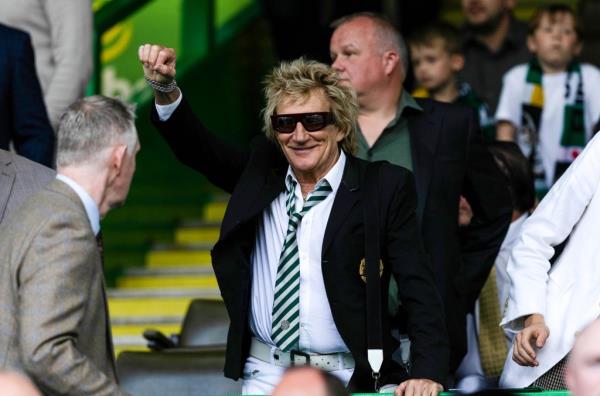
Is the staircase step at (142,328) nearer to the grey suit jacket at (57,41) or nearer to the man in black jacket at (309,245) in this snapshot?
the grey suit jacket at (57,41)

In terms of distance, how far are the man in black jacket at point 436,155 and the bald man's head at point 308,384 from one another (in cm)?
284

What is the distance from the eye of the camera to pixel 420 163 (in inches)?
276

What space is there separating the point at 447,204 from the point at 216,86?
5.07m

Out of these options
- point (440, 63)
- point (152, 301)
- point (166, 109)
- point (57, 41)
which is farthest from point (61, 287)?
point (152, 301)

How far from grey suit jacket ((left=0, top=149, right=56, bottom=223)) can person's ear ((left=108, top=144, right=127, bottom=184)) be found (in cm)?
95

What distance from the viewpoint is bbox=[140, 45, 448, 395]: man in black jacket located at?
5969 mm

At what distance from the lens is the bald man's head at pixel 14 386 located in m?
4.05

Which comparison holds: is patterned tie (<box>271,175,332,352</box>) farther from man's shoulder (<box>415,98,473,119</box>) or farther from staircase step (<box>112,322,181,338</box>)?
staircase step (<box>112,322,181,338</box>)

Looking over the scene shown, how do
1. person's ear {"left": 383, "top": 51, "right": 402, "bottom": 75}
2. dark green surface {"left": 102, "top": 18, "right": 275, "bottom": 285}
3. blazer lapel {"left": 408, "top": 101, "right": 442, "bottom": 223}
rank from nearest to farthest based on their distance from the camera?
blazer lapel {"left": 408, "top": 101, "right": 442, "bottom": 223}, person's ear {"left": 383, "top": 51, "right": 402, "bottom": 75}, dark green surface {"left": 102, "top": 18, "right": 275, "bottom": 285}

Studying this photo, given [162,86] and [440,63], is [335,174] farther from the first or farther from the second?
[440,63]

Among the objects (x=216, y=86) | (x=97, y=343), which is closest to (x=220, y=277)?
(x=97, y=343)

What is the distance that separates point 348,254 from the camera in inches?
236

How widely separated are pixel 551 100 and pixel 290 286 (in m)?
3.83

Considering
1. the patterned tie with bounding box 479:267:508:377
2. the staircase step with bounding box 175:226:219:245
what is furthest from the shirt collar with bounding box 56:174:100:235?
the staircase step with bounding box 175:226:219:245
